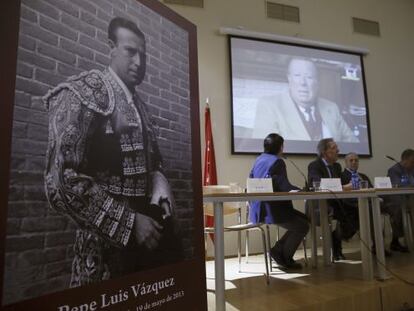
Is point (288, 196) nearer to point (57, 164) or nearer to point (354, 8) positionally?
point (57, 164)

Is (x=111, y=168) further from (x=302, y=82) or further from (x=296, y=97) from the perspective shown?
(x=302, y=82)

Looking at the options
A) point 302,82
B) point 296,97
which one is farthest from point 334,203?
Answer: point 302,82

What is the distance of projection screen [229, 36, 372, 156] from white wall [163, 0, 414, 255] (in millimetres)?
148

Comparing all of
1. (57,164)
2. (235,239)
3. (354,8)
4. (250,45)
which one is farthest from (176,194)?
(354,8)

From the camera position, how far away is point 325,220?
2.87 meters

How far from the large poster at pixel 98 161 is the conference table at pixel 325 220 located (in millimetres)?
331

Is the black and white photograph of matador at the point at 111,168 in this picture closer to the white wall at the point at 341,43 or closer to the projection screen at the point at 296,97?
the white wall at the point at 341,43

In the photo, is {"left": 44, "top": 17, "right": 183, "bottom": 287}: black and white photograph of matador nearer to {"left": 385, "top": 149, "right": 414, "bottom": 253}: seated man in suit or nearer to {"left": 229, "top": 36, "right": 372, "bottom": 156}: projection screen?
{"left": 229, "top": 36, "right": 372, "bottom": 156}: projection screen

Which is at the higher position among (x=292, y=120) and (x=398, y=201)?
(x=292, y=120)

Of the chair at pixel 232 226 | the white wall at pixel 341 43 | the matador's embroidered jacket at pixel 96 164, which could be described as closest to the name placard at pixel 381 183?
the chair at pixel 232 226

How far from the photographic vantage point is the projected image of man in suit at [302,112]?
4301mm

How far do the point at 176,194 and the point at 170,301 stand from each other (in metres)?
0.40

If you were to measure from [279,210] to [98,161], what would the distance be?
1867mm

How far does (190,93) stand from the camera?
4.93ft
